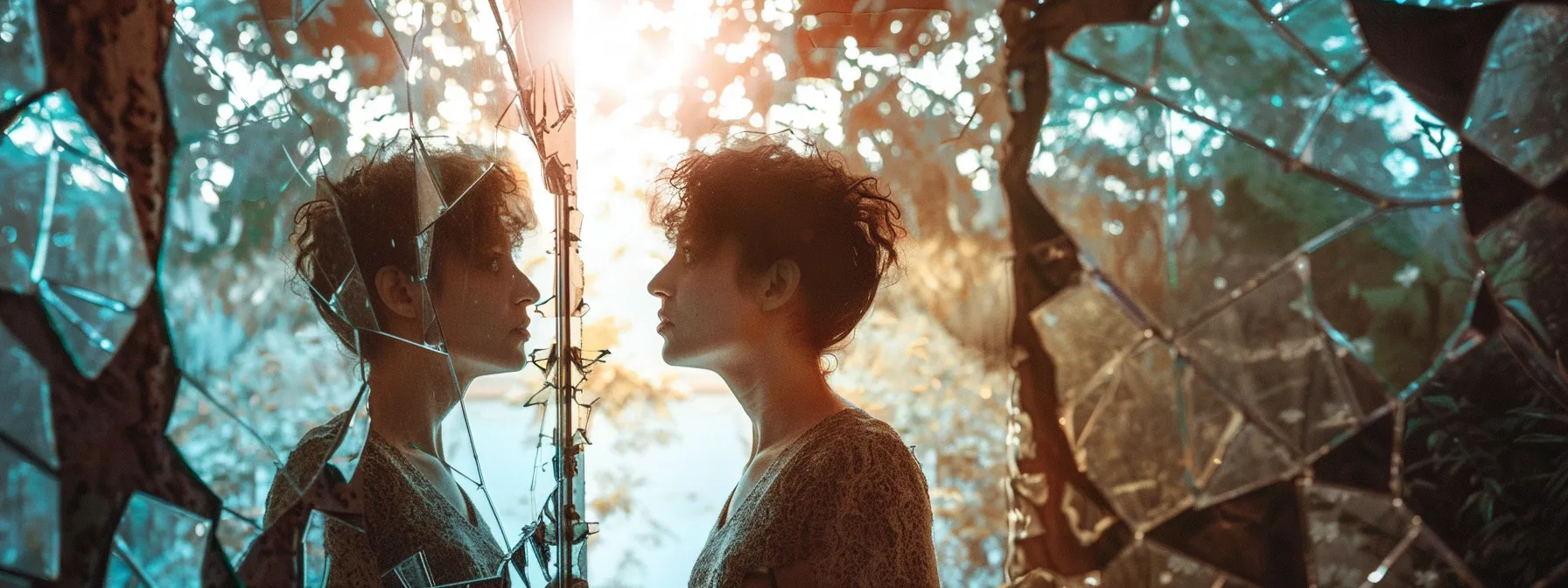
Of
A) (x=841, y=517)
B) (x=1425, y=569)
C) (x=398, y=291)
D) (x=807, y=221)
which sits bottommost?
(x=1425, y=569)

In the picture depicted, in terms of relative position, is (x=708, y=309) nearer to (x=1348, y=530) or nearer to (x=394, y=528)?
(x=394, y=528)

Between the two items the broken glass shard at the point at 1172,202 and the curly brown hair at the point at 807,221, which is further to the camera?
the curly brown hair at the point at 807,221

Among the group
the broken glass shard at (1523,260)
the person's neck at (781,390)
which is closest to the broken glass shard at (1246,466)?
the broken glass shard at (1523,260)

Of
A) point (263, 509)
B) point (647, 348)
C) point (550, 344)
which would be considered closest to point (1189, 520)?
point (550, 344)

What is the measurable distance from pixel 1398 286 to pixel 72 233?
3.01 feet

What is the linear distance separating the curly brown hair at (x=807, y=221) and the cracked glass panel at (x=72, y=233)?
73cm

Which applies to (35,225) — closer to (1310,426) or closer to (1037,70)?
(1037,70)

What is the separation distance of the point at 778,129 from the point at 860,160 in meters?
0.13

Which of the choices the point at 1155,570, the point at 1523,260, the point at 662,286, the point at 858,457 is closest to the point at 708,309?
the point at 662,286

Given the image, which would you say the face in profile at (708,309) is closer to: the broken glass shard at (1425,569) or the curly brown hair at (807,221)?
the curly brown hair at (807,221)

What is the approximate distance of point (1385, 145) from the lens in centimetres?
91

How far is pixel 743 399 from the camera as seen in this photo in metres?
1.16

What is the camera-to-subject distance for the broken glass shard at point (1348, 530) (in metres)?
0.90

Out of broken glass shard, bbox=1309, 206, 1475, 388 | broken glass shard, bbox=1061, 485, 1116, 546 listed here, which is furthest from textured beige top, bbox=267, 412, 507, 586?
broken glass shard, bbox=1309, 206, 1475, 388
